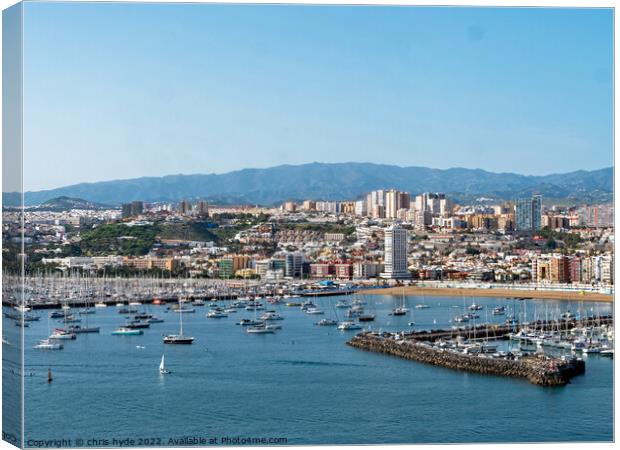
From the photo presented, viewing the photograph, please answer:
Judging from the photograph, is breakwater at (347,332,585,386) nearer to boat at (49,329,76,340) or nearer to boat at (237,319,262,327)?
boat at (237,319,262,327)

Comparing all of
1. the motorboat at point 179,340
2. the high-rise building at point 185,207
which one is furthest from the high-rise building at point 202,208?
the motorboat at point 179,340

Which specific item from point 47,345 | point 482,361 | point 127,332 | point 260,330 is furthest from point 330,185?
point 482,361

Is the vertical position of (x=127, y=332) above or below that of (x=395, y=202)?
below

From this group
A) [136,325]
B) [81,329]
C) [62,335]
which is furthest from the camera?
[136,325]

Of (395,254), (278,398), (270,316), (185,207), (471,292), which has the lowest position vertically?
(278,398)

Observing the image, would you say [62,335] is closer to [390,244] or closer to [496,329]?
[496,329]

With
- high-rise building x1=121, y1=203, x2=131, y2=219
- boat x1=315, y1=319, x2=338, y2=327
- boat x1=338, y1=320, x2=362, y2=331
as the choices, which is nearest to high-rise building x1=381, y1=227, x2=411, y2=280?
high-rise building x1=121, y1=203, x2=131, y2=219

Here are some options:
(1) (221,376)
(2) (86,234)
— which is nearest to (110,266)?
(2) (86,234)

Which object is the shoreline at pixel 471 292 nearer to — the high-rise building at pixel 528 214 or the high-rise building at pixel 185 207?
the high-rise building at pixel 528 214
